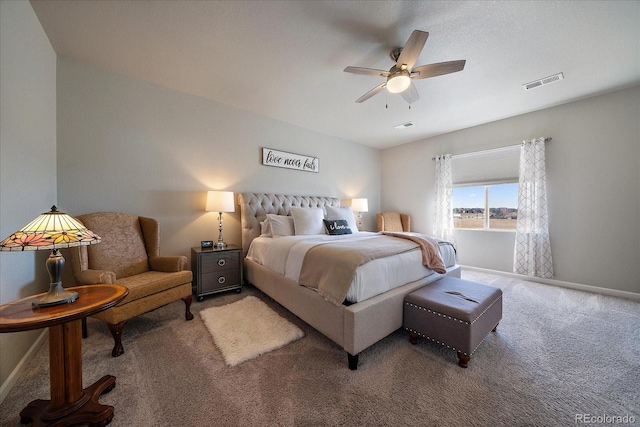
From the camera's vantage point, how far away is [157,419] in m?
1.24

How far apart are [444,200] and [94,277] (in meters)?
5.27

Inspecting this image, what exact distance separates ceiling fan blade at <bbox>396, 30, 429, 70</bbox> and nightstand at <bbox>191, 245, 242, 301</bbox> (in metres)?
2.87

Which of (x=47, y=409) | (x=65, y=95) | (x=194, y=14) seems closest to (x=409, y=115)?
(x=194, y=14)

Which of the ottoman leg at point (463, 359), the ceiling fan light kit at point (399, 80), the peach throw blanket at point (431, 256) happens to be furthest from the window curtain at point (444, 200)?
the ottoman leg at point (463, 359)

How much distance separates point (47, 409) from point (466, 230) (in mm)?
5484

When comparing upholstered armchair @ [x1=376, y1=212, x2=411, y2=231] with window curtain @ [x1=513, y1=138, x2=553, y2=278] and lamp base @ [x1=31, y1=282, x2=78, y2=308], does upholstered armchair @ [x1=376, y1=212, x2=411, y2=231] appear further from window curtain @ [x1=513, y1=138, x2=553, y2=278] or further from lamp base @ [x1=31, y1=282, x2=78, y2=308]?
lamp base @ [x1=31, y1=282, x2=78, y2=308]

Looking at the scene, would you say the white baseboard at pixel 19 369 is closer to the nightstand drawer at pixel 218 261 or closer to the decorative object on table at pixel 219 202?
the nightstand drawer at pixel 218 261

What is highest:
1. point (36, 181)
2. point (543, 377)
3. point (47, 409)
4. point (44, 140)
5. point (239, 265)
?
point (44, 140)

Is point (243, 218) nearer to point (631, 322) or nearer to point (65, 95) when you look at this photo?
point (65, 95)

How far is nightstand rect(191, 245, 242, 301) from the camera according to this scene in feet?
9.11

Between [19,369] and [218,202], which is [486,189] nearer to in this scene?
[218,202]

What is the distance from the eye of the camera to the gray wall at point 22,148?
144 cm

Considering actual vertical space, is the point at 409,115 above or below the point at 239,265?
above

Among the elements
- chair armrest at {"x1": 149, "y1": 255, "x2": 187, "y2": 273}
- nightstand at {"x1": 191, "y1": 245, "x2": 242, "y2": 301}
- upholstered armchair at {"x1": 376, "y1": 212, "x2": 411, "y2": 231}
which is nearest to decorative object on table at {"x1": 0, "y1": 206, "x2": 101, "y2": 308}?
Result: chair armrest at {"x1": 149, "y1": 255, "x2": 187, "y2": 273}
